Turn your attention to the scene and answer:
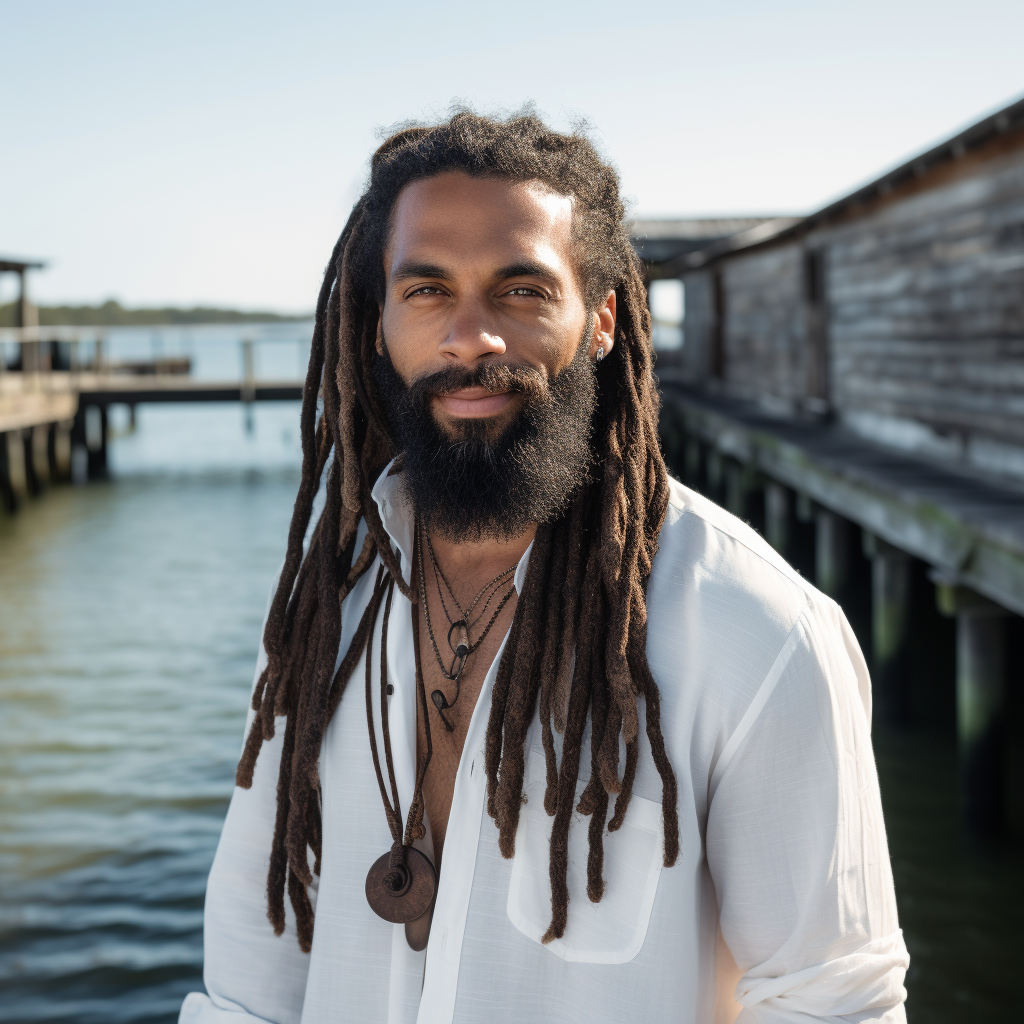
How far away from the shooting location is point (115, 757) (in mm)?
7633

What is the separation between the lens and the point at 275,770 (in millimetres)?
1834

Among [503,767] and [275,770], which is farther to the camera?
[275,770]

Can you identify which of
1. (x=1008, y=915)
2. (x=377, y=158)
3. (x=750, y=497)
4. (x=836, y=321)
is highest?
(x=836, y=321)

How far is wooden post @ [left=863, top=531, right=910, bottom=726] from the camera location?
7.63m

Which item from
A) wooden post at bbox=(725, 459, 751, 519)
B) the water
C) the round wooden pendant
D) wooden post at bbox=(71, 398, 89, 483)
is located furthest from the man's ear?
wooden post at bbox=(71, 398, 89, 483)

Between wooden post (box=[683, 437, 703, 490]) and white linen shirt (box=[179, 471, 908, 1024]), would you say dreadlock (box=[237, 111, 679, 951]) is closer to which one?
white linen shirt (box=[179, 471, 908, 1024])

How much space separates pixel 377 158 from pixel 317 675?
86 cm

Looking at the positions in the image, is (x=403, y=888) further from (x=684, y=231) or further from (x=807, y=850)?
(x=684, y=231)

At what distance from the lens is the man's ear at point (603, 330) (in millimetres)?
1790

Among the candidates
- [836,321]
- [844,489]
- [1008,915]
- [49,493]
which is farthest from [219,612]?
[49,493]

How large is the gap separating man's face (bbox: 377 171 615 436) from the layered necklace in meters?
0.32

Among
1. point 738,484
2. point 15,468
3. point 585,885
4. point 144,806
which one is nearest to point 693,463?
point 738,484

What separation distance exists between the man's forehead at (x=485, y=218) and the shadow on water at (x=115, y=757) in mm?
4300

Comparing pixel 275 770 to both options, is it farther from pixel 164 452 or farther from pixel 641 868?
pixel 164 452
